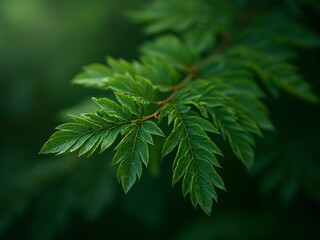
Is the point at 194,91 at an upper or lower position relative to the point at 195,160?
upper

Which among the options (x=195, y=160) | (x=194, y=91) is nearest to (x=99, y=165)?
(x=194, y=91)

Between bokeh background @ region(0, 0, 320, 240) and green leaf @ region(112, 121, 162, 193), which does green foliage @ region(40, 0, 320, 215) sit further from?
bokeh background @ region(0, 0, 320, 240)

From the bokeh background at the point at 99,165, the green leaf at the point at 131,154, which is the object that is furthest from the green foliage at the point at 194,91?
the bokeh background at the point at 99,165

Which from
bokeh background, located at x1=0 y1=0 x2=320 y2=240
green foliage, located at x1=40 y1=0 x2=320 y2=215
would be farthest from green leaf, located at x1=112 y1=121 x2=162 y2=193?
bokeh background, located at x1=0 y1=0 x2=320 y2=240

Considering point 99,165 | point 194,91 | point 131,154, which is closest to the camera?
point 131,154

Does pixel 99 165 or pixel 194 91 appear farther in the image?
pixel 99 165

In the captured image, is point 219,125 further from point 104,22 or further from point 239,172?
point 104,22

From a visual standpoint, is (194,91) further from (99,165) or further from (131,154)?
(99,165)
